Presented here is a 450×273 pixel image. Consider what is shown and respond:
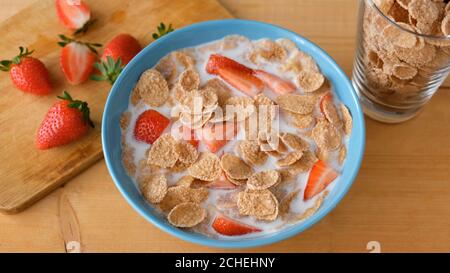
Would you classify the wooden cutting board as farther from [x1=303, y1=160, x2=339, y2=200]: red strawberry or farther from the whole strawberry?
[x1=303, y1=160, x2=339, y2=200]: red strawberry

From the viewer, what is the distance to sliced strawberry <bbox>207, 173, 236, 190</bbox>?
960 mm

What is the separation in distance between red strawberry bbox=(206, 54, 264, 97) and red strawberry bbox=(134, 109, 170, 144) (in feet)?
0.44

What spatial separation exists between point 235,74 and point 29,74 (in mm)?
404

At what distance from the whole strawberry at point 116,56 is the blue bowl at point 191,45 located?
9 cm

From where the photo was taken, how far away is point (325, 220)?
3.43ft

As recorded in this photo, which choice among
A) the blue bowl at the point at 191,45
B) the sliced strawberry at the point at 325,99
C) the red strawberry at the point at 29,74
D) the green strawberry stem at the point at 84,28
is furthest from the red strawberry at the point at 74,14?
the sliced strawberry at the point at 325,99

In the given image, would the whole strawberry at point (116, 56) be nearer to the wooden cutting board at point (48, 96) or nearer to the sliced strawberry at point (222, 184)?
the wooden cutting board at point (48, 96)

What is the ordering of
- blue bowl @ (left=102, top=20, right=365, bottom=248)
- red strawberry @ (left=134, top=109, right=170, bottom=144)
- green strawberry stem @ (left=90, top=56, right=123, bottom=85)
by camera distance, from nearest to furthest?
blue bowl @ (left=102, top=20, right=365, bottom=248)
red strawberry @ (left=134, top=109, right=170, bottom=144)
green strawberry stem @ (left=90, top=56, right=123, bottom=85)

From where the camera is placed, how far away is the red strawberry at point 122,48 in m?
1.16

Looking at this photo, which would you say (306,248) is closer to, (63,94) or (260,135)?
(260,135)

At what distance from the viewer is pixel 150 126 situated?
101 centimetres

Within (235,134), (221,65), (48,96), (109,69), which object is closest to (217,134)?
(235,134)

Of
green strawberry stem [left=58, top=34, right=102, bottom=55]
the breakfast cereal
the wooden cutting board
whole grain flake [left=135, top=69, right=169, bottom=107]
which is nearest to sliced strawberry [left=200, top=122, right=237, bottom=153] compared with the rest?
the breakfast cereal

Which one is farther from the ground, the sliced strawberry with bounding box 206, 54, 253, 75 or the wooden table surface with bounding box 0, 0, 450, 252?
the sliced strawberry with bounding box 206, 54, 253, 75
